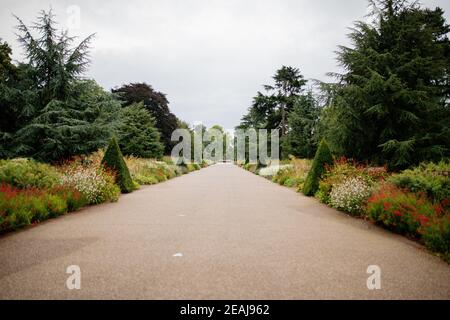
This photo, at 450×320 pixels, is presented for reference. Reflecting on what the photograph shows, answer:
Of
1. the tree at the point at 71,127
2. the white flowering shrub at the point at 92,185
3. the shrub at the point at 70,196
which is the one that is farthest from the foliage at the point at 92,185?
the tree at the point at 71,127

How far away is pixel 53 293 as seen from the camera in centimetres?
329

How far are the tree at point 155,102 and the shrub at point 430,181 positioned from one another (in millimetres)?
27852

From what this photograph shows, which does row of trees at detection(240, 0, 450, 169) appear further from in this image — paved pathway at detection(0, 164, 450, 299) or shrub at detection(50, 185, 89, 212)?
shrub at detection(50, 185, 89, 212)

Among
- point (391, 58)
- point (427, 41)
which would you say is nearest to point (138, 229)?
point (391, 58)

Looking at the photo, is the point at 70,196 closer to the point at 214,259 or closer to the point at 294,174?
the point at 214,259

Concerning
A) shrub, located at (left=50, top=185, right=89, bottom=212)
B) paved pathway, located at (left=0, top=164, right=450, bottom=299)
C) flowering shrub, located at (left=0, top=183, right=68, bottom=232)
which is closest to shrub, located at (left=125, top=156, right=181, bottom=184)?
shrub, located at (left=50, top=185, right=89, bottom=212)

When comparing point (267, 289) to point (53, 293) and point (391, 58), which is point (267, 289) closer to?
point (53, 293)

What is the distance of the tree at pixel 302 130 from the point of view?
2453 cm

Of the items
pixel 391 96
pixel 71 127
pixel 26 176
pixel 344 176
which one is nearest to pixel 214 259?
pixel 344 176

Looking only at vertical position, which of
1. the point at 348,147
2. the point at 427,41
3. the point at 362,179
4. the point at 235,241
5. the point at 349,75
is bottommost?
the point at 235,241

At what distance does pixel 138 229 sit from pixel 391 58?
12.2 meters

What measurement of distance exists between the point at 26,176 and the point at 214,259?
7.20 meters

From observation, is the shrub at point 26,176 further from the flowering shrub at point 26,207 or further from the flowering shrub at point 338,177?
the flowering shrub at point 338,177

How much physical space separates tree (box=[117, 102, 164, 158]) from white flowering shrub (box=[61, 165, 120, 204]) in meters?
17.2
